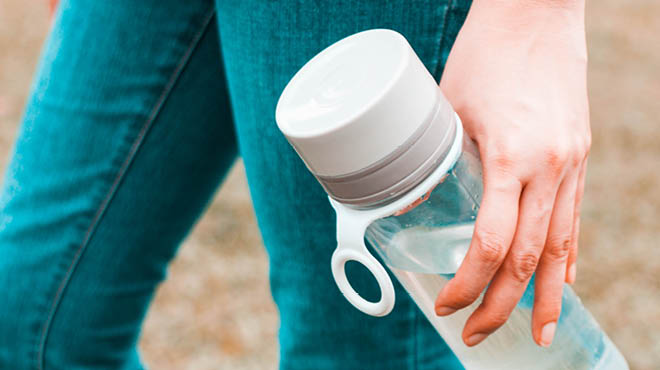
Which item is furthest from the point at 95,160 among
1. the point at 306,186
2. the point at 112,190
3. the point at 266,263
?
the point at 266,263

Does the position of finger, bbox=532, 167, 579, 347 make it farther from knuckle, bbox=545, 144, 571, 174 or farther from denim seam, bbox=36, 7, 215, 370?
denim seam, bbox=36, 7, 215, 370

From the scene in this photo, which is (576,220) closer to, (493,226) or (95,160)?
(493,226)

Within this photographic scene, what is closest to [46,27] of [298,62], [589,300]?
[589,300]

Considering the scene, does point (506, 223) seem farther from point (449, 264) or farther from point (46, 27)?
point (46, 27)

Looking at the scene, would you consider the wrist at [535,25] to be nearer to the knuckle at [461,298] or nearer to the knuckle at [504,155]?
the knuckle at [504,155]

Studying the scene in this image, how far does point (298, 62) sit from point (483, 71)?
0.19 m

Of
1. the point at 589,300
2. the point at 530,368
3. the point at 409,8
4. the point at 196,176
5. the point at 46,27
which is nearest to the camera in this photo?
the point at 409,8

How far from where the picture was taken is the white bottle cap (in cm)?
57

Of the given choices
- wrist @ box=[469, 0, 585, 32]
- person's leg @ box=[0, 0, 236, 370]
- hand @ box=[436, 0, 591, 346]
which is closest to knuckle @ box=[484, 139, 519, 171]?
hand @ box=[436, 0, 591, 346]

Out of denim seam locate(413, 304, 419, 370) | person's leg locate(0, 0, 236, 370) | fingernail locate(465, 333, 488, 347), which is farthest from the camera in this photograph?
person's leg locate(0, 0, 236, 370)

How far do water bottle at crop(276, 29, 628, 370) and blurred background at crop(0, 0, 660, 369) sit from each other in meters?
1.20

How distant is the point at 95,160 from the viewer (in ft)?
2.99

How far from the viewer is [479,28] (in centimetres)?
63

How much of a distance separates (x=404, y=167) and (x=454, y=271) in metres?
0.20
